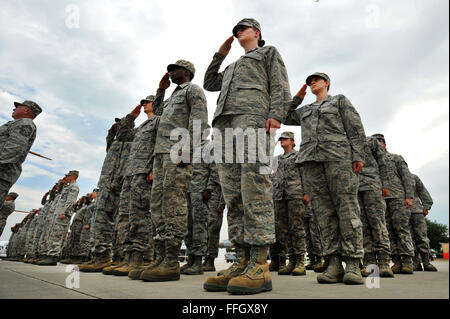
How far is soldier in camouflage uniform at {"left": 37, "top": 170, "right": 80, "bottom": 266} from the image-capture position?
24.1 ft

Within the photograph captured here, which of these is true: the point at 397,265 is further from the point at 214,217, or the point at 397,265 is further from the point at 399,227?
the point at 214,217

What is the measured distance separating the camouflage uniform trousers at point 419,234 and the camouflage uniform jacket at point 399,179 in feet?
4.74

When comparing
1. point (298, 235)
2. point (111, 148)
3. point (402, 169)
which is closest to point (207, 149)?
point (111, 148)

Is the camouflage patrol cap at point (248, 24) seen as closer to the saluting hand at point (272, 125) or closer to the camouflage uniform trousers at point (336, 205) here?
the saluting hand at point (272, 125)

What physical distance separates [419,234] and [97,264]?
7.16 meters

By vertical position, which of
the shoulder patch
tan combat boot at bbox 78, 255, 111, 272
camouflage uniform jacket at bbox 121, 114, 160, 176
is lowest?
tan combat boot at bbox 78, 255, 111, 272

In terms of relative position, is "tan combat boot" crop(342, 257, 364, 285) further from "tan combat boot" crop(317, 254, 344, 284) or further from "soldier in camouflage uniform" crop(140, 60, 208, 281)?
"soldier in camouflage uniform" crop(140, 60, 208, 281)

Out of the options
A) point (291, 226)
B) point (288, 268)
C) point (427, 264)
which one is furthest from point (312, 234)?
point (427, 264)

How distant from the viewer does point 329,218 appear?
11.2 feet

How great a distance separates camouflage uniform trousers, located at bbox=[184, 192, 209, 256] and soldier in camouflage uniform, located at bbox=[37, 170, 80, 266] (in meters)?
4.12

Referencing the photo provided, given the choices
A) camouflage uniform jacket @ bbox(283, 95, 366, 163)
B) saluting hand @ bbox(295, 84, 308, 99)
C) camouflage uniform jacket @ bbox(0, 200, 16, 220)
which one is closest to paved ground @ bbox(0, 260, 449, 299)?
camouflage uniform jacket @ bbox(283, 95, 366, 163)

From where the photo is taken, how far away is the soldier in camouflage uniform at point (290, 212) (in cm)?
490

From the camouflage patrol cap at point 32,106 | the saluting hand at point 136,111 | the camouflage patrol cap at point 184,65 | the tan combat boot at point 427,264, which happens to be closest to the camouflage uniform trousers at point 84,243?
the camouflage patrol cap at point 32,106
